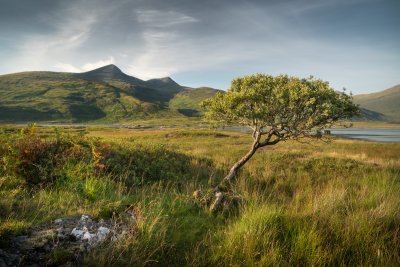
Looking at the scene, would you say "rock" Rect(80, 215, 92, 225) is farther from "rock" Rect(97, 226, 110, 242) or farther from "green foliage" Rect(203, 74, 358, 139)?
"green foliage" Rect(203, 74, 358, 139)

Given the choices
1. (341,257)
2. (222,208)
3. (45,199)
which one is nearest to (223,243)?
(341,257)

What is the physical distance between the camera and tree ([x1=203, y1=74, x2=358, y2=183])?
1295 cm

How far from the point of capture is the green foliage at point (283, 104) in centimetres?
1294

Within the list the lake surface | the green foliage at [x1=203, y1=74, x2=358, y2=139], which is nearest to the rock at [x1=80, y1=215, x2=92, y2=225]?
the green foliage at [x1=203, y1=74, x2=358, y2=139]

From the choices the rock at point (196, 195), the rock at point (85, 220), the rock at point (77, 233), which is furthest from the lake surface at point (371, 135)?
the rock at point (77, 233)

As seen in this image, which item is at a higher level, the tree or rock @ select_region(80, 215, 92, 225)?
the tree

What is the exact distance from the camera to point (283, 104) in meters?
13.6

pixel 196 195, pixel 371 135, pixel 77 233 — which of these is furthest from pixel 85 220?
pixel 371 135

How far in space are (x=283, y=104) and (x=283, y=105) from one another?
215 millimetres

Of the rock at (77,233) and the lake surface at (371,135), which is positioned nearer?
the rock at (77,233)

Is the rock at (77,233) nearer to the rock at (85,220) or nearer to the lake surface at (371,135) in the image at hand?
the rock at (85,220)

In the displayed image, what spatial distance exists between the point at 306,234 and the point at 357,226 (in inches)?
57.7

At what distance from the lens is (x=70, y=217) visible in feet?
17.6

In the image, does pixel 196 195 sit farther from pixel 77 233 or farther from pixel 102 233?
pixel 77 233
